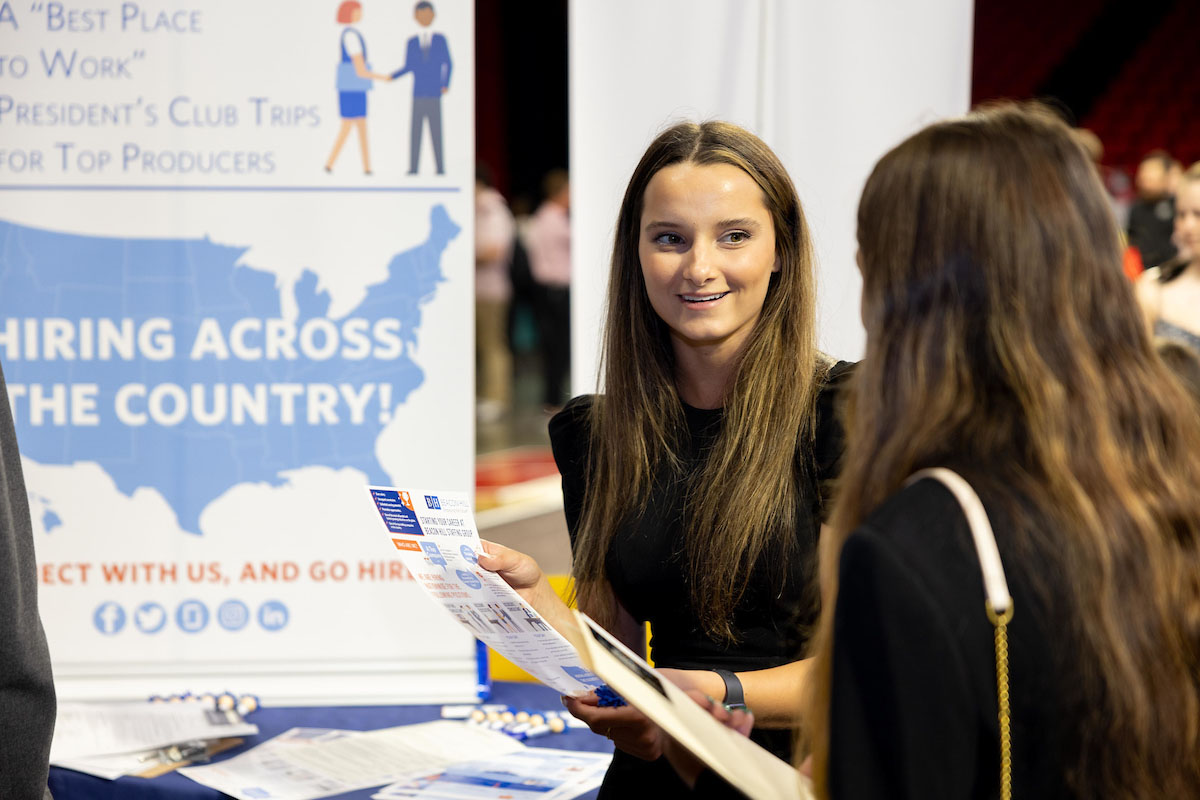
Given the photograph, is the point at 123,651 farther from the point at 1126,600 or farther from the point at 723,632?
the point at 1126,600

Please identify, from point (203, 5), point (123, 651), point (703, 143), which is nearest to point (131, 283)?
point (203, 5)

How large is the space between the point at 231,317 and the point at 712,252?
1208 mm

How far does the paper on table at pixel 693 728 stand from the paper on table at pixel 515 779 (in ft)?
2.45

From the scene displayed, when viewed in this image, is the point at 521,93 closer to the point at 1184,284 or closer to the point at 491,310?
the point at 491,310

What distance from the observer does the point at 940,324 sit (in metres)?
0.92

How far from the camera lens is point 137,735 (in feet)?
6.73

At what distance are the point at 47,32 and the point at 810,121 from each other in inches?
63.4

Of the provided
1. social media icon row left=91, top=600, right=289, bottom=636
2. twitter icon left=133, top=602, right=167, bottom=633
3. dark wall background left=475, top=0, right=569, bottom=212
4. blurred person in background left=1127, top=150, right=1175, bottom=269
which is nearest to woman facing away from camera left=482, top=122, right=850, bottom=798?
social media icon row left=91, top=600, right=289, bottom=636

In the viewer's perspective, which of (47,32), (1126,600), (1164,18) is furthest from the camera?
(1164,18)

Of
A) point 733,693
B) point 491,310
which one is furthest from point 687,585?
point 491,310

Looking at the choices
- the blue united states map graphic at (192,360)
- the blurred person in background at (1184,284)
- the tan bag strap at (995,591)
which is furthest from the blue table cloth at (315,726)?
the blurred person in background at (1184,284)

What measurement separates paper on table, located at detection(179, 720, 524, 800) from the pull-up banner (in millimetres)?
294

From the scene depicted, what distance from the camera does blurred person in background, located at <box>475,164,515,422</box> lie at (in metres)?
10.7

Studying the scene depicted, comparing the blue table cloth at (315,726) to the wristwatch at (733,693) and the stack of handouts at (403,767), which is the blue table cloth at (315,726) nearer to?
the stack of handouts at (403,767)
